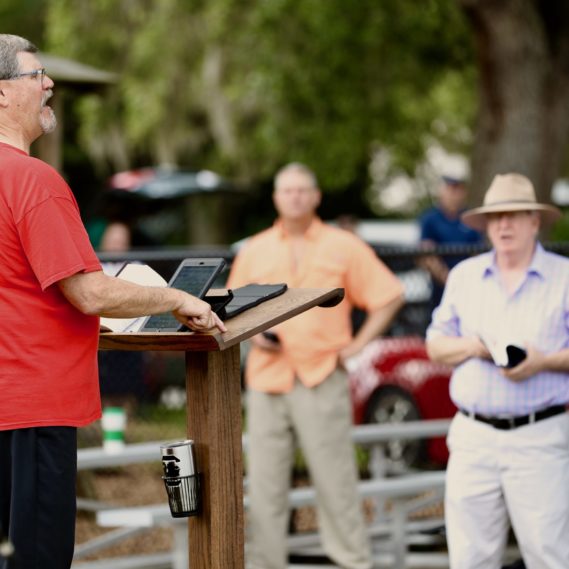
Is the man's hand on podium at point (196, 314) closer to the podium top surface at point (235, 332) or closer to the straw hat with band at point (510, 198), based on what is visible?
the podium top surface at point (235, 332)

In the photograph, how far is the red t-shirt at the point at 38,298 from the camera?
407 centimetres

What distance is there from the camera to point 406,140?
20.0 m

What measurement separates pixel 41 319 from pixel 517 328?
2174mm

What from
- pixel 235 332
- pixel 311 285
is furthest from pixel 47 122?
pixel 311 285

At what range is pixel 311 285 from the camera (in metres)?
7.40

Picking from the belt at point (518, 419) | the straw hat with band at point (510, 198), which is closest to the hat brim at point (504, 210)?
the straw hat with band at point (510, 198)

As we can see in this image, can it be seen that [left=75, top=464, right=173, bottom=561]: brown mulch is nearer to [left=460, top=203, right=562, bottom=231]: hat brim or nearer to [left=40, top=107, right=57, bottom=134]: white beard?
[left=460, top=203, right=562, bottom=231]: hat brim

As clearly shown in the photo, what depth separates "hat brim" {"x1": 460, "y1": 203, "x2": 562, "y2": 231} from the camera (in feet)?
19.1

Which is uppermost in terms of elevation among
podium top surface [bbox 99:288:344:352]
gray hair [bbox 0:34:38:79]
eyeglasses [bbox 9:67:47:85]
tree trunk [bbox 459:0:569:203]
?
tree trunk [bbox 459:0:569:203]

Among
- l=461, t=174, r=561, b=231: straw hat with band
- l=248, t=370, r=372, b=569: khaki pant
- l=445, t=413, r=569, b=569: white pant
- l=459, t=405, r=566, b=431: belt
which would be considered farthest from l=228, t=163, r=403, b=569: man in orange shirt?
l=459, t=405, r=566, b=431: belt

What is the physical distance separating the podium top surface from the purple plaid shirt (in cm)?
111

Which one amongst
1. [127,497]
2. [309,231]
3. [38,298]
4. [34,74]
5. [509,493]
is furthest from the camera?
[127,497]

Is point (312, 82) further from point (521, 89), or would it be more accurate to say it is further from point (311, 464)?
point (311, 464)

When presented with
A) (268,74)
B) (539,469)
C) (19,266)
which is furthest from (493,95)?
(19,266)
